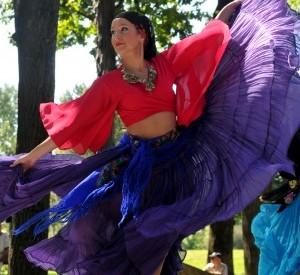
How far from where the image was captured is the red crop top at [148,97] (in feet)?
14.2

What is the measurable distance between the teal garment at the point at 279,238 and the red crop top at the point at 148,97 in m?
1.83

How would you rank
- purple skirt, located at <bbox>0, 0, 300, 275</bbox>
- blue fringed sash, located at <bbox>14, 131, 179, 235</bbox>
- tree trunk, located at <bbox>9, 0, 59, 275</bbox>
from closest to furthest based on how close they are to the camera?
purple skirt, located at <bbox>0, 0, 300, 275</bbox> → blue fringed sash, located at <bbox>14, 131, 179, 235</bbox> → tree trunk, located at <bbox>9, 0, 59, 275</bbox>

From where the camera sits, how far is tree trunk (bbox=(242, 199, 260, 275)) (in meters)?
11.5

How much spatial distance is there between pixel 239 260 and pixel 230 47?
2944 cm

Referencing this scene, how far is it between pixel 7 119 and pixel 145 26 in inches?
2649

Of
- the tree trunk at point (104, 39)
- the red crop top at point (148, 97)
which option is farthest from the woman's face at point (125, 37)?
the tree trunk at point (104, 39)

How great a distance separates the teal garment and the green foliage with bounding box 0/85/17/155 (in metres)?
54.1

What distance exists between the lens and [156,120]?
14.3ft

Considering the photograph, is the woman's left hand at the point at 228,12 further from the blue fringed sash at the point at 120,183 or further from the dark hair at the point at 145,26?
the blue fringed sash at the point at 120,183

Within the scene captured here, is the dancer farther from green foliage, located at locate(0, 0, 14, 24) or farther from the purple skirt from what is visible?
green foliage, located at locate(0, 0, 14, 24)

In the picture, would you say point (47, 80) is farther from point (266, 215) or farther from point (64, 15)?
point (64, 15)

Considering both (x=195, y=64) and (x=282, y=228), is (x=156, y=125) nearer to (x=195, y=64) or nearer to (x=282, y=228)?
(x=195, y=64)

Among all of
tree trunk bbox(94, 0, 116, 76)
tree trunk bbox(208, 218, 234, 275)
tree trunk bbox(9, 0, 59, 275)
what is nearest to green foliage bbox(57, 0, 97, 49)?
tree trunk bbox(94, 0, 116, 76)

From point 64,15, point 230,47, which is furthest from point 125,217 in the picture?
point 64,15
